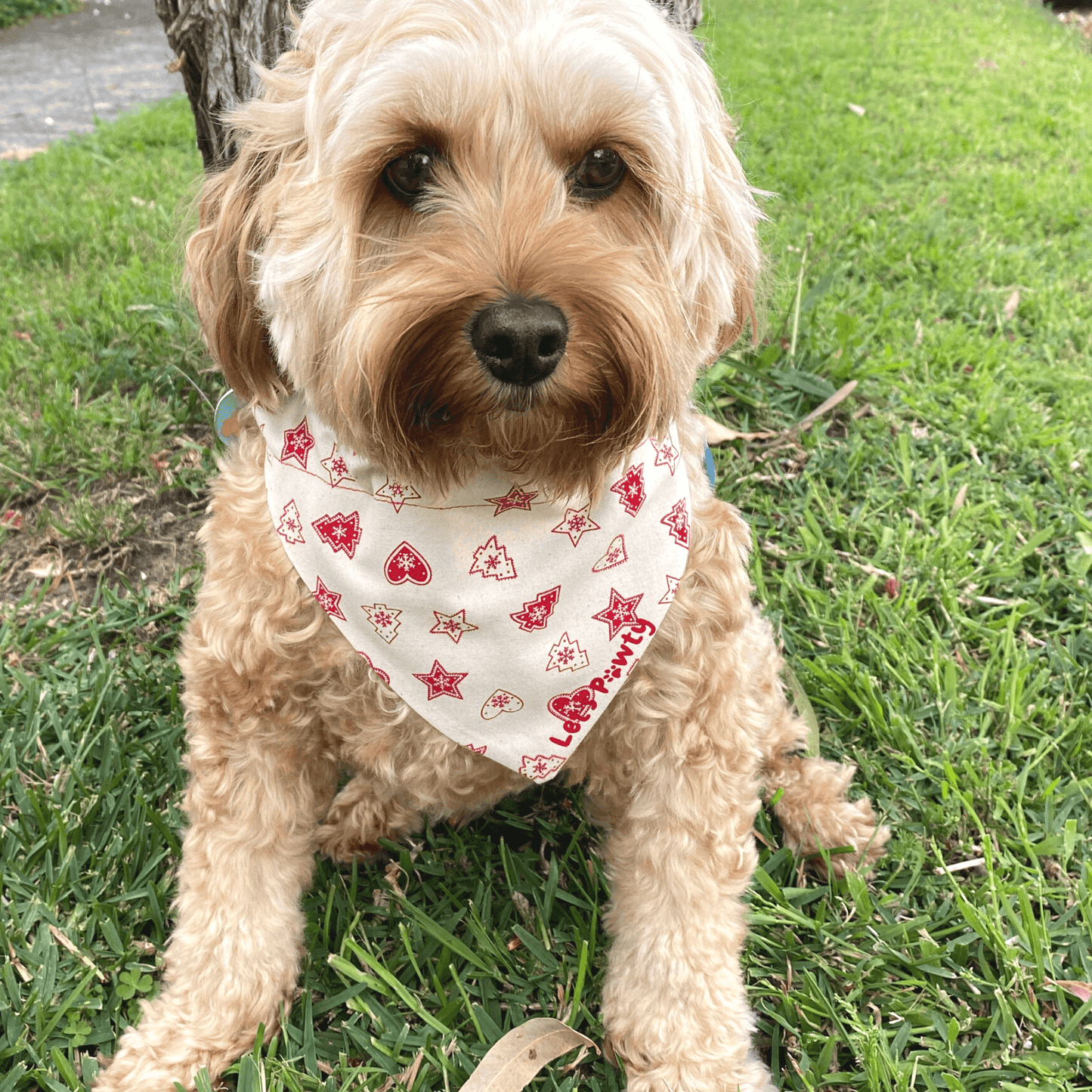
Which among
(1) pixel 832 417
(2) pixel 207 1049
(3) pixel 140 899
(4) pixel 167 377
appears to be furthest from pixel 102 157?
(2) pixel 207 1049

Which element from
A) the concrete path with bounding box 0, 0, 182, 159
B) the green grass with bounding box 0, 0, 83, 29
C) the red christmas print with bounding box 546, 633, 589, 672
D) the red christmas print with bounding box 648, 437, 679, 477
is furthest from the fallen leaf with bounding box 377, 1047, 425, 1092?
the green grass with bounding box 0, 0, 83, 29

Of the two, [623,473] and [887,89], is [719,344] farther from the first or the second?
[887,89]

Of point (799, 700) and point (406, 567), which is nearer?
point (406, 567)

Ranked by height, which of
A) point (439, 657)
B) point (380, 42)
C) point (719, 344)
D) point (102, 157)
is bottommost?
point (102, 157)

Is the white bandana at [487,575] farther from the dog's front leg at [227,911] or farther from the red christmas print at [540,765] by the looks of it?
the dog's front leg at [227,911]

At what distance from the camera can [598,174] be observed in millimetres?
1763

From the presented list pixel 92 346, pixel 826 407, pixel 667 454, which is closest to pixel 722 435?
pixel 826 407

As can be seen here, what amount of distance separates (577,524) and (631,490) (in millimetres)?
131

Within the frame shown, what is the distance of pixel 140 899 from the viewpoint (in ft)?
7.37

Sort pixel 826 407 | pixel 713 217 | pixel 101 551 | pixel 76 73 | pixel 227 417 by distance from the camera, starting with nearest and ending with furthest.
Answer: pixel 713 217, pixel 227 417, pixel 101 551, pixel 826 407, pixel 76 73

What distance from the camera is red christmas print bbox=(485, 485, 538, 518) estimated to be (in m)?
1.93

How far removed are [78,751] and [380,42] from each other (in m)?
1.88

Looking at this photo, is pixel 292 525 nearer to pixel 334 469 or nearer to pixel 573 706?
pixel 334 469

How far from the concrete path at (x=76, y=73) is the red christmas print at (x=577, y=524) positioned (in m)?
6.55
